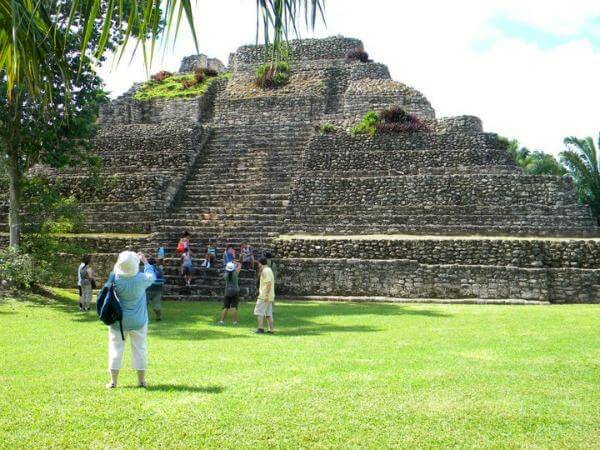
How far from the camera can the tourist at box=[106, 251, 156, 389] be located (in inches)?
226

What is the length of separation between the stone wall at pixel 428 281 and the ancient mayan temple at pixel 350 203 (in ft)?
0.08

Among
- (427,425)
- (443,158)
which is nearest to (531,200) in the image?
(443,158)

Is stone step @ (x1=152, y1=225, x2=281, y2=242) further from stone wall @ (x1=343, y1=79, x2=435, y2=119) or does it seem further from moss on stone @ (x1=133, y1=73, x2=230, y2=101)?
moss on stone @ (x1=133, y1=73, x2=230, y2=101)

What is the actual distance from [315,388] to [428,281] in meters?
9.70

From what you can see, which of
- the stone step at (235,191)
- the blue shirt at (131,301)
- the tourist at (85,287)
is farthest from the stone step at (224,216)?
the blue shirt at (131,301)

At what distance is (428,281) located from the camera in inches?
586

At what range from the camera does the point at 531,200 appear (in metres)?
16.9

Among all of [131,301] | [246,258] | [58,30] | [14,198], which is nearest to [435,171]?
[246,258]

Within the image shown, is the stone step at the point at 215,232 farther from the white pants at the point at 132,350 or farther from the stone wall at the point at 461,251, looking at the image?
the white pants at the point at 132,350

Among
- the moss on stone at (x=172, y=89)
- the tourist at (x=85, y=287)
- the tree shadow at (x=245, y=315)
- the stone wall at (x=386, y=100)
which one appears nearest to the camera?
the tree shadow at (x=245, y=315)

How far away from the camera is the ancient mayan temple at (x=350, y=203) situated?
14.9 m

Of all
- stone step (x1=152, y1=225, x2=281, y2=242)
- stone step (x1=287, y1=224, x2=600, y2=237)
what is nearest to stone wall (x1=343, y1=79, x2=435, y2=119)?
stone step (x1=287, y1=224, x2=600, y2=237)

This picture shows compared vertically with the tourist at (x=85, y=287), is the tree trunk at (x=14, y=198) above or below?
above

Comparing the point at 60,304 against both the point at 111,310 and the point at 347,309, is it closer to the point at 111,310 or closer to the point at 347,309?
the point at 347,309
